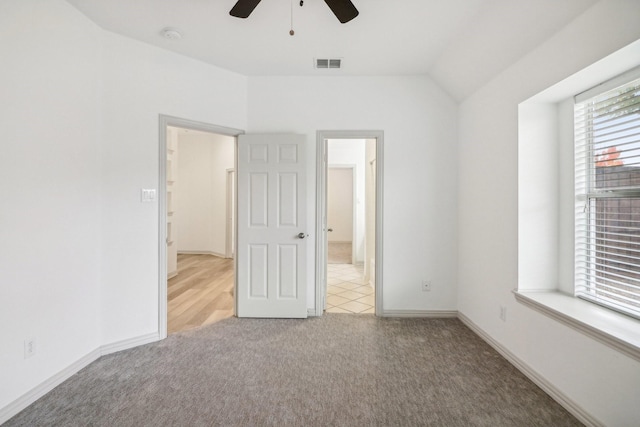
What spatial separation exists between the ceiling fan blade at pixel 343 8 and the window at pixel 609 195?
1.66 meters

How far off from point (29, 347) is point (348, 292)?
11.0ft

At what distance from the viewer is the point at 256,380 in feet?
6.79

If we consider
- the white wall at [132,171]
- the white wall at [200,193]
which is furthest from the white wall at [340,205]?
the white wall at [132,171]

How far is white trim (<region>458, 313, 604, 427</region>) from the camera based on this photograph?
166 centimetres

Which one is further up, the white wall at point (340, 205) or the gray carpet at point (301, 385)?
the white wall at point (340, 205)

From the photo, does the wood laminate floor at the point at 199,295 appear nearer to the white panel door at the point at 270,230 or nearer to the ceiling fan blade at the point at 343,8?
the white panel door at the point at 270,230

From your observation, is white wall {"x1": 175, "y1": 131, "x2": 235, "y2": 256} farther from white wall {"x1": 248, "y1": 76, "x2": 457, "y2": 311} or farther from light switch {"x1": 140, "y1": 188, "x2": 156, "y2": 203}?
light switch {"x1": 140, "y1": 188, "x2": 156, "y2": 203}

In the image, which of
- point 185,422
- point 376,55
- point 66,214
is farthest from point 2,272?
point 376,55

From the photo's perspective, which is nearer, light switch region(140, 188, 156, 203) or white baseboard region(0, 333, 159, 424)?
white baseboard region(0, 333, 159, 424)

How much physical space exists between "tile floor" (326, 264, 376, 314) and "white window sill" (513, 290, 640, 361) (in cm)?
174

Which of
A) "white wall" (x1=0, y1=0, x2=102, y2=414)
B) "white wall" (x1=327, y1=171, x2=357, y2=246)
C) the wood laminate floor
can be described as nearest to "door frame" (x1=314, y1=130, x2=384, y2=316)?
the wood laminate floor

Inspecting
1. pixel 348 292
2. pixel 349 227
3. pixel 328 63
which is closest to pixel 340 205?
pixel 349 227

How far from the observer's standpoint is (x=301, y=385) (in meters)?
2.01

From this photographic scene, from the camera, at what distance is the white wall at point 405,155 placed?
327 cm
